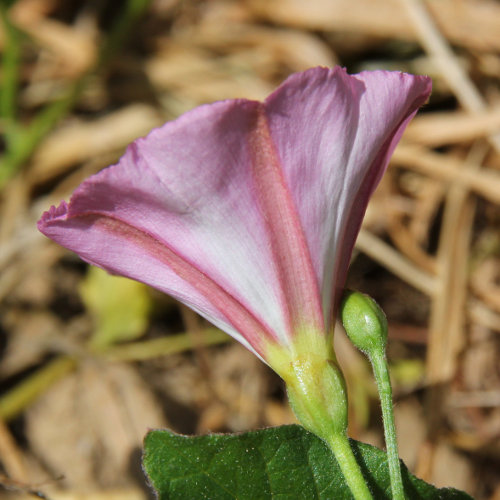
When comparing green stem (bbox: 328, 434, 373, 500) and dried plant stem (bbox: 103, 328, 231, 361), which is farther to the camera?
dried plant stem (bbox: 103, 328, 231, 361)

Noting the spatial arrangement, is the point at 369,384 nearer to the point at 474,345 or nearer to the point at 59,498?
the point at 474,345

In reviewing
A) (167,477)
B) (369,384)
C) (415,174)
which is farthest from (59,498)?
(415,174)

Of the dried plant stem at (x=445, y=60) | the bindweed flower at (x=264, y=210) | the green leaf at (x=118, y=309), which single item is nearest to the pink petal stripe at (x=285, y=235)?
the bindweed flower at (x=264, y=210)

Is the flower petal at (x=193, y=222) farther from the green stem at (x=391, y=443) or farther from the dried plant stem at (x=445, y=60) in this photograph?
the dried plant stem at (x=445, y=60)

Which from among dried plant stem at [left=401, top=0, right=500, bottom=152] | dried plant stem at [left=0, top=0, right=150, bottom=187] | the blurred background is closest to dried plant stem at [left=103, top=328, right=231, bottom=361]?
the blurred background

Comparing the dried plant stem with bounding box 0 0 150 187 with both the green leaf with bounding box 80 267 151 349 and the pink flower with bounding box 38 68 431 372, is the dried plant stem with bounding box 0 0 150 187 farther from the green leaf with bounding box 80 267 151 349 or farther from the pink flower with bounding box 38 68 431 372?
the pink flower with bounding box 38 68 431 372

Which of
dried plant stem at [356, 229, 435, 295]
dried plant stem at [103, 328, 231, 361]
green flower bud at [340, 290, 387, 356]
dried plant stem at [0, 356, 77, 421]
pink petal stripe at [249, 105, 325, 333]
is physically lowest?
dried plant stem at [0, 356, 77, 421]

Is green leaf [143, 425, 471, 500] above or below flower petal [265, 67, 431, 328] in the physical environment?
below
